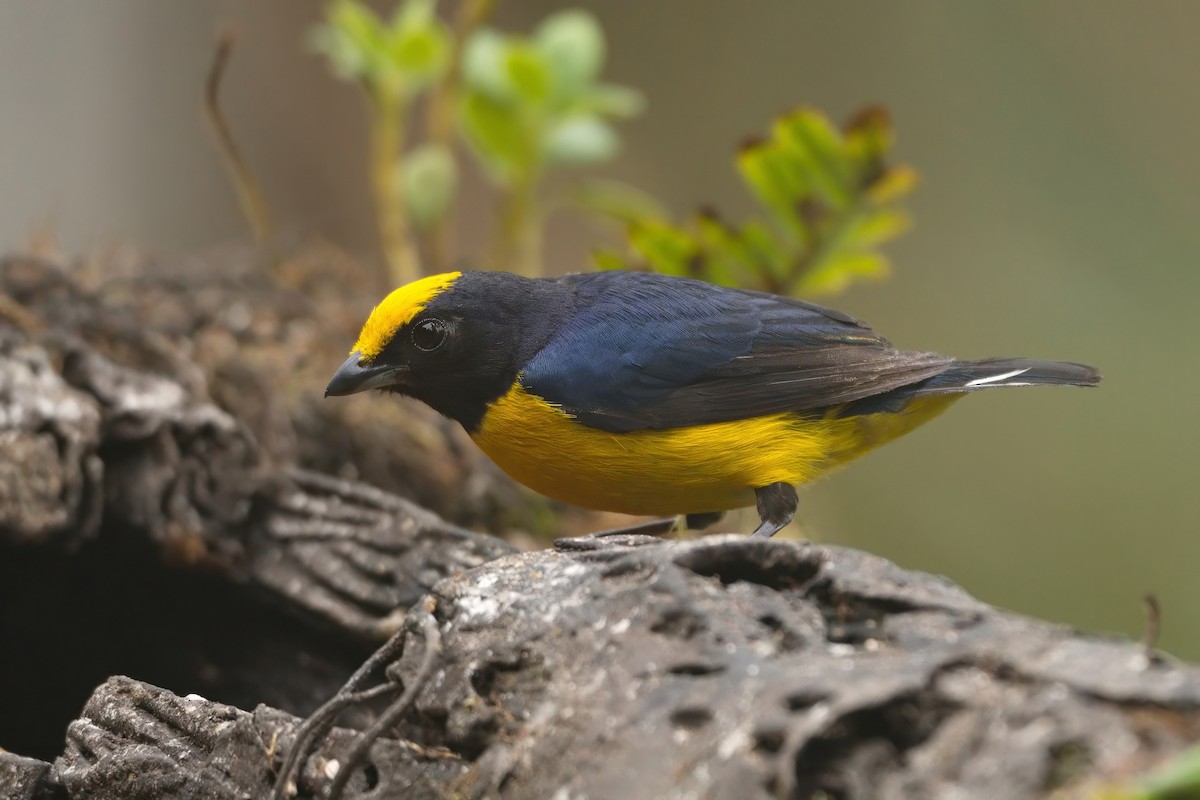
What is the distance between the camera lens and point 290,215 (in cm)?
974

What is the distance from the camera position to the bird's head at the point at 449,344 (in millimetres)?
3529

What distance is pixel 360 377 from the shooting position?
3.53m

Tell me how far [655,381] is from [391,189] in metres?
3.02

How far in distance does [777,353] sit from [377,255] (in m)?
5.21

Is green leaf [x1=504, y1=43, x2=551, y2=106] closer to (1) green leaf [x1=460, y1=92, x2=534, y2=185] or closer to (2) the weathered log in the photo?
(1) green leaf [x1=460, y1=92, x2=534, y2=185]

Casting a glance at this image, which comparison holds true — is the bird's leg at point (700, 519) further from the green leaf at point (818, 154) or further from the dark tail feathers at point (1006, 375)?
the green leaf at point (818, 154)

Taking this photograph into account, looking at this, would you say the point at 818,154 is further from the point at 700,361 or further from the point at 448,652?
the point at 448,652

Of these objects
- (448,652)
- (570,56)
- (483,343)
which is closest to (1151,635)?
(448,652)

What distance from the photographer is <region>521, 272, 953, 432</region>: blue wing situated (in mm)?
3428

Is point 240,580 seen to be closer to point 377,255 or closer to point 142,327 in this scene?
point 142,327

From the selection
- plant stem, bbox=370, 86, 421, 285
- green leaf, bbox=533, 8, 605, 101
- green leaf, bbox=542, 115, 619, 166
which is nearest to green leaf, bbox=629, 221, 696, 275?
green leaf, bbox=542, 115, 619, 166

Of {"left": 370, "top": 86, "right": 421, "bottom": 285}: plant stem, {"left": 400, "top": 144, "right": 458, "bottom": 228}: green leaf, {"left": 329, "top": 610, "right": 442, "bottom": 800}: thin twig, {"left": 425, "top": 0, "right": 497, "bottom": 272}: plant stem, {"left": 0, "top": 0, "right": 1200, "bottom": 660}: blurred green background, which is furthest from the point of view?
{"left": 0, "top": 0, "right": 1200, "bottom": 660}: blurred green background

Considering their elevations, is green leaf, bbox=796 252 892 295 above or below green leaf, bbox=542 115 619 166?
below

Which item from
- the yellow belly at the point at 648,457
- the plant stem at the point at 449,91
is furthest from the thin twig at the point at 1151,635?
the plant stem at the point at 449,91
